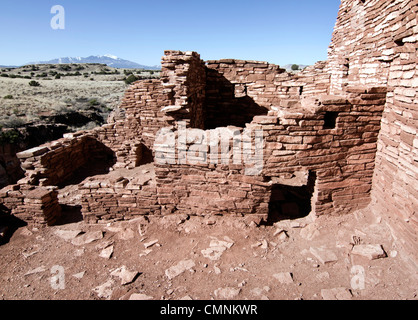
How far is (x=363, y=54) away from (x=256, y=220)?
440 centimetres

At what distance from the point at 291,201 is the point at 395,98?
290cm

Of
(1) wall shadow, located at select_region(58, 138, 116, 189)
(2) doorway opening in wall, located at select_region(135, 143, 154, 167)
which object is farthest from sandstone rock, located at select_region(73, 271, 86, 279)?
(1) wall shadow, located at select_region(58, 138, 116, 189)

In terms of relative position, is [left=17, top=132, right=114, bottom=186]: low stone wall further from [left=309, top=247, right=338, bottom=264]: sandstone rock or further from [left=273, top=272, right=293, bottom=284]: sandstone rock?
[left=309, top=247, right=338, bottom=264]: sandstone rock

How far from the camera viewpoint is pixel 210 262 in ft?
14.3

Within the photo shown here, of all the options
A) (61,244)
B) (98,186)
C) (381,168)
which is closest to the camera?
(381,168)

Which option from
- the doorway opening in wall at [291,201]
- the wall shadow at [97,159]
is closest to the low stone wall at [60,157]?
the wall shadow at [97,159]

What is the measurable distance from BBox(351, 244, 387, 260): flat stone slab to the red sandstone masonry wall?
0.39 m

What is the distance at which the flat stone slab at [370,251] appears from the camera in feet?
13.3

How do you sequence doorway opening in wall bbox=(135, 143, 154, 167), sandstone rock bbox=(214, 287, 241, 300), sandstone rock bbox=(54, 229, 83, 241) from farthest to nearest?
1. doorway opening in wall bbox=(135, 143, 154, 167)
2. sandstone rock bbox=(54, 229, 83, 241)
3. sandstone rock bbox=(214, 287, 241, 300)

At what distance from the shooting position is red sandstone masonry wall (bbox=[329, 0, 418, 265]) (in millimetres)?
3951

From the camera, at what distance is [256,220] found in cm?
515
